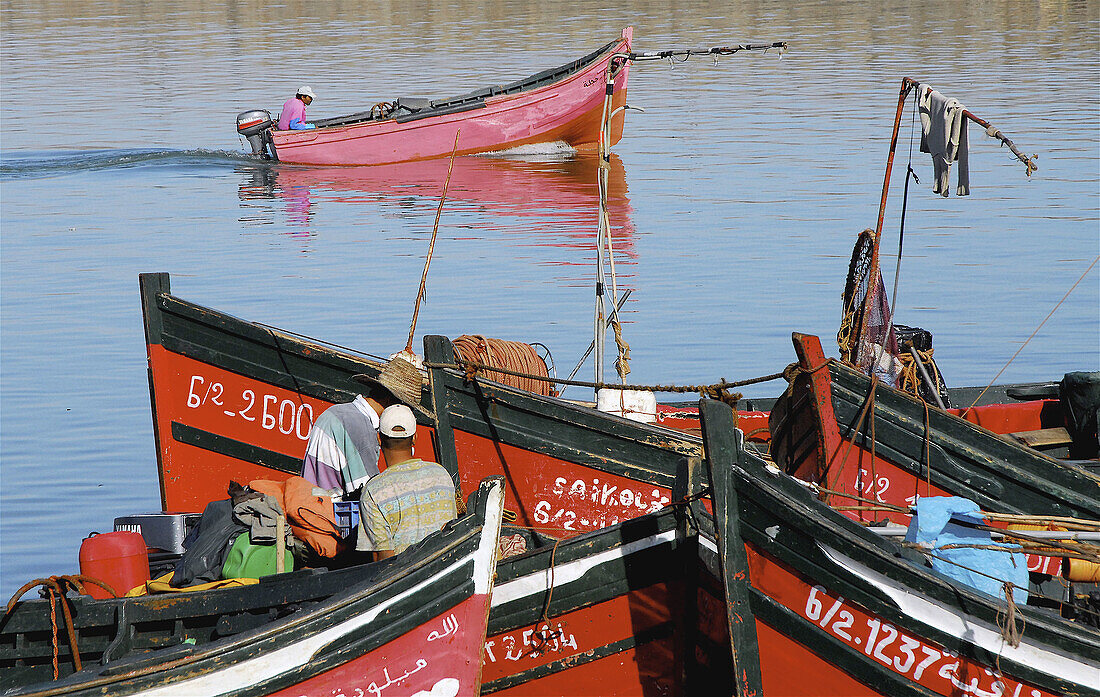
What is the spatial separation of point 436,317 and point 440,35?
1306 inches

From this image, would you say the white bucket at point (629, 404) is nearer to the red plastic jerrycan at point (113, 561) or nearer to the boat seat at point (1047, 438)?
the boat seat at point (1047, 438)

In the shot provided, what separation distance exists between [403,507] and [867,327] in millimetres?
3628

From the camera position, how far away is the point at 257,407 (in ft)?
27.9

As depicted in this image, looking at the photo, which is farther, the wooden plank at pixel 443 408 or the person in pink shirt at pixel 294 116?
the person in pink shirt at pixel 294 116

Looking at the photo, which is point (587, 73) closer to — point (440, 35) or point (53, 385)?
point (53, 385)

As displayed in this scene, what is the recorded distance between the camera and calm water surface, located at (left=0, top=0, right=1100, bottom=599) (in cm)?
1392

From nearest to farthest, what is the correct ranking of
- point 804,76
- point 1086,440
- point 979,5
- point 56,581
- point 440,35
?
point 56,581 < point 1086,440 < point 804,76 < point 440,35 < point 979,5

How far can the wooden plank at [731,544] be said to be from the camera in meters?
5.49

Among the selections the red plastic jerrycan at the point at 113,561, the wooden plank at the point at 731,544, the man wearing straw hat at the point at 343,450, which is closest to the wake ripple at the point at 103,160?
the man wearing straw hat at the point at 343,450

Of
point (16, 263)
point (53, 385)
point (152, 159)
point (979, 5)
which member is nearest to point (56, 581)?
point (53, 385)

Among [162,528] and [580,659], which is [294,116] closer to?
[162,528]

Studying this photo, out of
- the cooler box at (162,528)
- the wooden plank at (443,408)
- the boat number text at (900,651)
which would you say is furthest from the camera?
the wooden plank at (443,408)

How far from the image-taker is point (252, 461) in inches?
338

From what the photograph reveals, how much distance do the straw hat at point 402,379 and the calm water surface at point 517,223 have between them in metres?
3.13
